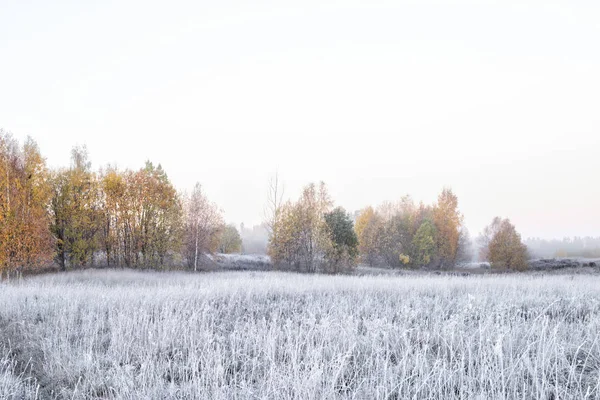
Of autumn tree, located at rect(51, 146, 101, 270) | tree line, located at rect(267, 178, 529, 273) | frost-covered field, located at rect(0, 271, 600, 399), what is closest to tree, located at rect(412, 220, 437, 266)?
tree line, located at rect(267, 178, 529, 273)

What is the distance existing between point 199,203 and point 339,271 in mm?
13764

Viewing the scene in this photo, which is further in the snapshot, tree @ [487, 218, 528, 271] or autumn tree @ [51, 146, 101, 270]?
tree @ [487, 218, 528, 271]

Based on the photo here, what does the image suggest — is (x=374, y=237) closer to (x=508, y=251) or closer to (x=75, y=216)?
(x=508, y=251)

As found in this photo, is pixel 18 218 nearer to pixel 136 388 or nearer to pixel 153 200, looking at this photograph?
pixel 153 200

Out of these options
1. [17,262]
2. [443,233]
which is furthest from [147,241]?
[443,233]

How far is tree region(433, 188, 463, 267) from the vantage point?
157ft

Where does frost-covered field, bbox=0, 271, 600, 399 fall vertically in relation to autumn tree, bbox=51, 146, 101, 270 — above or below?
below

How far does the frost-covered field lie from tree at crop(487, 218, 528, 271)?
34757 millimetres

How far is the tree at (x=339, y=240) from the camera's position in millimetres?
30469

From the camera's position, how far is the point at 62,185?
94.7ft

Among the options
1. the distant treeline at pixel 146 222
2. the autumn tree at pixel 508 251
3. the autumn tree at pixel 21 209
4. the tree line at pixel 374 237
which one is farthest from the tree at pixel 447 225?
the autumn tree at pixel 21 209

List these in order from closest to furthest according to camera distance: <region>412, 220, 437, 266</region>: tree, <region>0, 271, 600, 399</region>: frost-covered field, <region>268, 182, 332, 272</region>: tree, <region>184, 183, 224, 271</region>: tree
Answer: <region>0, 271, 600, 399</region>: frost-covered field
<region>268, 182, 332, 272</region>: tree
<region>184, 183, 224, 271</region>: tree
<region>412, 220, 437, 266</region>: tree

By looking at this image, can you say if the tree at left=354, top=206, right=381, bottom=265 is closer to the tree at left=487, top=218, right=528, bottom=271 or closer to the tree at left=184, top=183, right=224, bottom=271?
the tree at left=487, top=218, right=528, bottom=271

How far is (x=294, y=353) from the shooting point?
15.1ft
